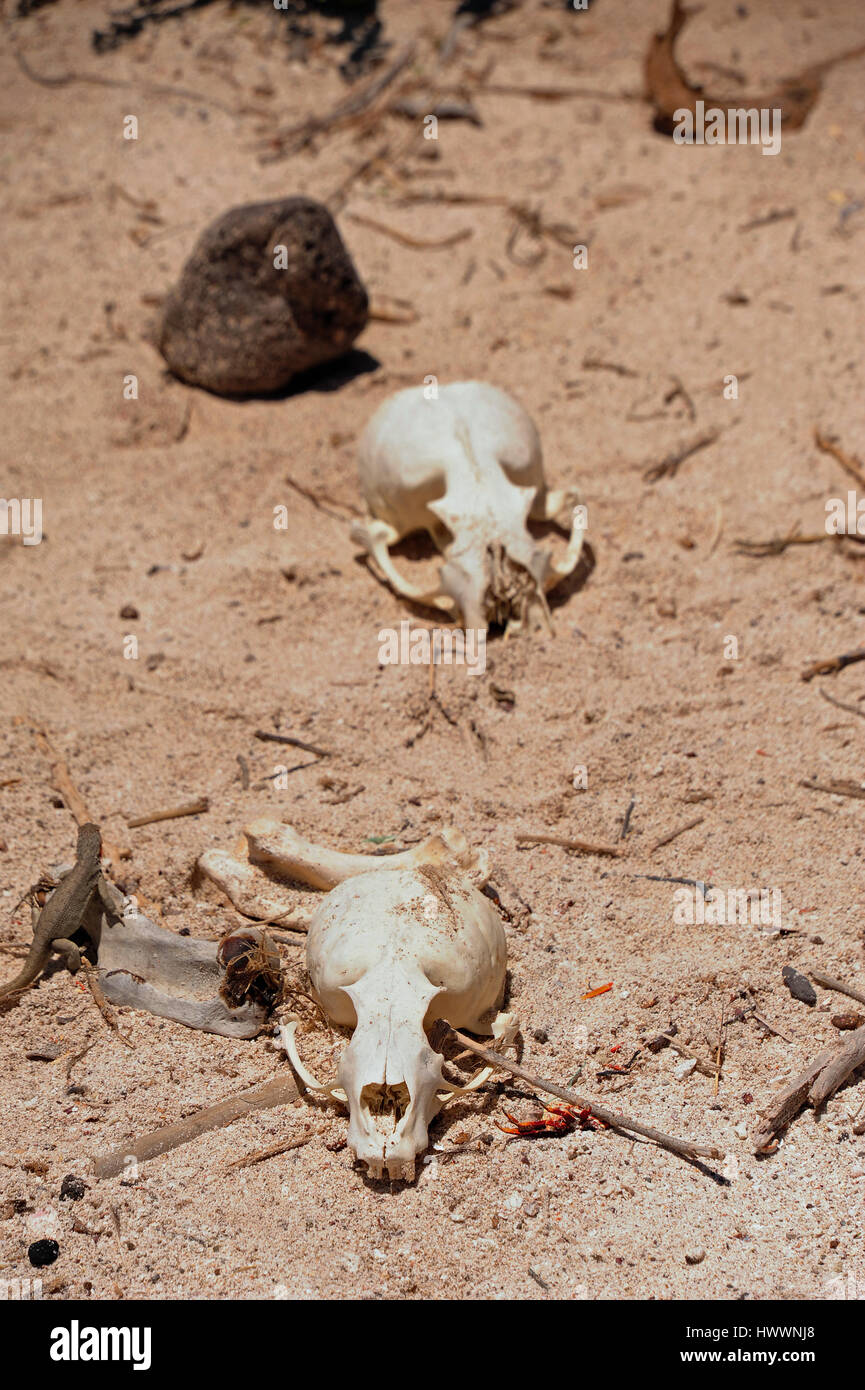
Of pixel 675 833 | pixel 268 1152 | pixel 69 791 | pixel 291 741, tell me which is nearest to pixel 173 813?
pixel 69 791

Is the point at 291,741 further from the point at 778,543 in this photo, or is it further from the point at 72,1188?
the point at 778,543

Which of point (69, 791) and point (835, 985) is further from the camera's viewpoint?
point (69, 791)

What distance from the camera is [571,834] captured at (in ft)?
12.6

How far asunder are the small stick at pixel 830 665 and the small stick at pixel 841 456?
52.2 inches

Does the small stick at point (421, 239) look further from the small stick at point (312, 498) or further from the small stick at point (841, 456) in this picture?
the small stick at point (841, 456)

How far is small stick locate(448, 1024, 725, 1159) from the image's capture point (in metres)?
2.79

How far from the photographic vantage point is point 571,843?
378cm

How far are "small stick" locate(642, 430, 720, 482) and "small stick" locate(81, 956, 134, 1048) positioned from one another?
373cm

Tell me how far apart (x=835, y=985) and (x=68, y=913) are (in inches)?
85.9

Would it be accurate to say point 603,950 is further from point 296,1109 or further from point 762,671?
point 762,671

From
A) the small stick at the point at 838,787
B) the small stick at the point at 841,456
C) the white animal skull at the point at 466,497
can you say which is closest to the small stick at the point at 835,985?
the small stick at the point at 838,787

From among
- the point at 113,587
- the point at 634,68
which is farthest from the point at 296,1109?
the point at 634,68

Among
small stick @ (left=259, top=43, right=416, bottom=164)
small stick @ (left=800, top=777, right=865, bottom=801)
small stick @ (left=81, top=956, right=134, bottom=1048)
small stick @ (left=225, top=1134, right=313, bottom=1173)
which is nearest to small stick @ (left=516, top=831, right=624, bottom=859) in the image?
small stick @ (left=800, top=777, right=865, bottom=801)

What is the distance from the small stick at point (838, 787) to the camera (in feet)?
12.9
